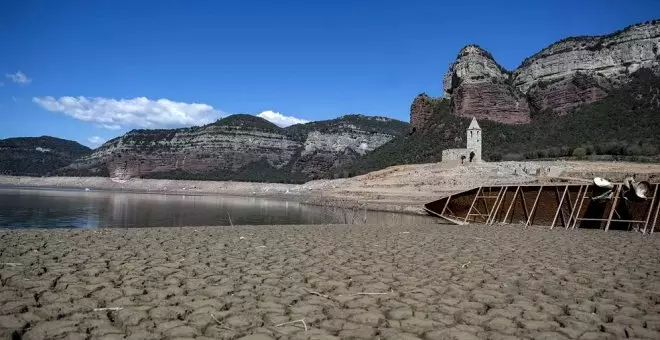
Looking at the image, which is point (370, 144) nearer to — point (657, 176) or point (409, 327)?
point (657, 176)

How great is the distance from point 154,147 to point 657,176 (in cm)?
12039

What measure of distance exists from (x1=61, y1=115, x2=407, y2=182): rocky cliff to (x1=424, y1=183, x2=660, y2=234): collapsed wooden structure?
8357cm

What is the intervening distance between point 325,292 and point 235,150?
11383cm

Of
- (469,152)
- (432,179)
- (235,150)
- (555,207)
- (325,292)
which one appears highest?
(235,150)

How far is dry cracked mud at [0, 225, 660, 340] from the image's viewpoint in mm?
3951

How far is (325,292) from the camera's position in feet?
17.6

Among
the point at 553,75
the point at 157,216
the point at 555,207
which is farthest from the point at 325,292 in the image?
the point at 553,75

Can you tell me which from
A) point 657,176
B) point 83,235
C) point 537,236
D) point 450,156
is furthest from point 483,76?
point 83,235

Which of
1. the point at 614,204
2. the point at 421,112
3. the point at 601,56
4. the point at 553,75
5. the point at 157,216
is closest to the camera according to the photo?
the point at 614,204

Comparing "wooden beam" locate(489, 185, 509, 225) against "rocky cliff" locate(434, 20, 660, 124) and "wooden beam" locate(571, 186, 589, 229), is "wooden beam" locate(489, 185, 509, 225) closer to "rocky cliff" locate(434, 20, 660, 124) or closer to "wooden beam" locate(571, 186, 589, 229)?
"wooden beam" locate(571, 186, 589, 229)

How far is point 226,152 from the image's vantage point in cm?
11456

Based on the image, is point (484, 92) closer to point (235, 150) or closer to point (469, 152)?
point (469, 152)

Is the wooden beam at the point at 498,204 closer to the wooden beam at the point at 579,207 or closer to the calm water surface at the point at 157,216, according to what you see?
the wooden beam at the point at 579,207

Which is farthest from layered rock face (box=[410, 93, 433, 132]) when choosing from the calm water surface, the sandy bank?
the calm water surface
